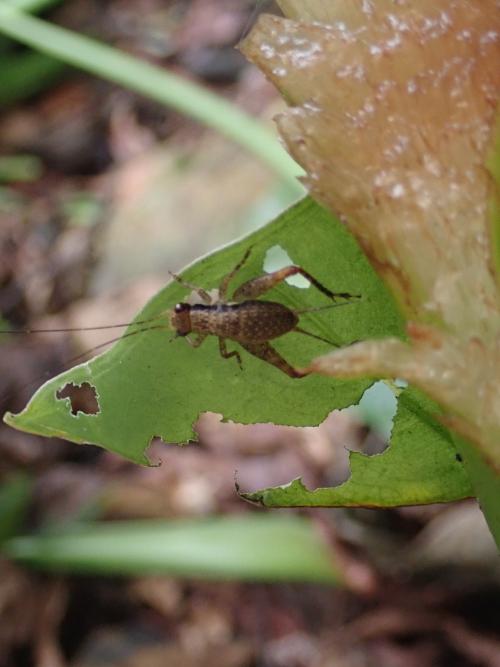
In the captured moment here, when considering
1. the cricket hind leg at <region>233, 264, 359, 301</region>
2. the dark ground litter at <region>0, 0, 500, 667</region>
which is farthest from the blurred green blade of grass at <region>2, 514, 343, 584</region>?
the cricket hind leg at <region>233, 264, 359, 301</region>

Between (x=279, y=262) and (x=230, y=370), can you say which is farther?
(x=279, y=262)

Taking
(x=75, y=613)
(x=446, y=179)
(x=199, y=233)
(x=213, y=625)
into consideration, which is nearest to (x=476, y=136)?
(x=446, y=179)

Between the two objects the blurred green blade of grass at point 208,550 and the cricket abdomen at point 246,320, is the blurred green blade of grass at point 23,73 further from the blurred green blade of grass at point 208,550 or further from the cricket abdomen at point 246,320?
the cricket abdomen at point 246,320

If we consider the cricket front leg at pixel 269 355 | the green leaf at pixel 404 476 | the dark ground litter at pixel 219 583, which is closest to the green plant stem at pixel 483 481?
the green leaf at pixel 404 476

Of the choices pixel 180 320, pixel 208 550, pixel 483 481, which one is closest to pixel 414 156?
pixel 483 481

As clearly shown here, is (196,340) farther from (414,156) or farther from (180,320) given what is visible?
(414,156)

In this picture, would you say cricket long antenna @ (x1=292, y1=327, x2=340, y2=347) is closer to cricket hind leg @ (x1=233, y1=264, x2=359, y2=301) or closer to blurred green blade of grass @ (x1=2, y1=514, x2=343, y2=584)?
cricket hind leg @ (x1=233, y1=264, x2=359, y2=301)

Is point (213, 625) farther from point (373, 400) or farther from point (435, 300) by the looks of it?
point (435, 300)
